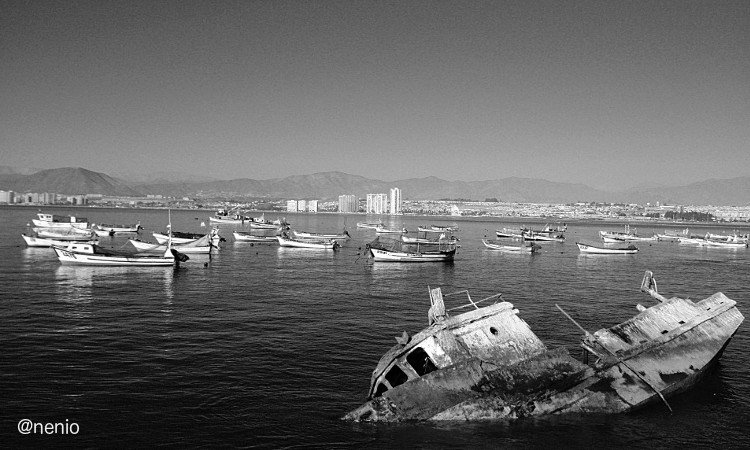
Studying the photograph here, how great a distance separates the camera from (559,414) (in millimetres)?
18266

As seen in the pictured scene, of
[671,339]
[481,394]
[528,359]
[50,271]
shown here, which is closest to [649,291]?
[671,339]

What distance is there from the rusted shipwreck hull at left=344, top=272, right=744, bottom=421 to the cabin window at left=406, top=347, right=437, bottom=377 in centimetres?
4

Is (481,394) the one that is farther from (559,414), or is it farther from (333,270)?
(333,270)

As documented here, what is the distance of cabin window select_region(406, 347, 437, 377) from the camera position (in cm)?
1931

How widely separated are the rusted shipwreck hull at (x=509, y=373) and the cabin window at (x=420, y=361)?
0.13ft

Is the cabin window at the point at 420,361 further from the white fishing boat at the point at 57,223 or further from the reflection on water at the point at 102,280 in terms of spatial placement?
the white fishing boat at the point at 57,223

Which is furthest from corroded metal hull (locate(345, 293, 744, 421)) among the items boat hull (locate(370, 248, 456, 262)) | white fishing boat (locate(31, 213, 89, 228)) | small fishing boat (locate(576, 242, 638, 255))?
white fishing boat (locate(31, 213, 89, 228))

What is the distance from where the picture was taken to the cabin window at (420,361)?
63.4 ft

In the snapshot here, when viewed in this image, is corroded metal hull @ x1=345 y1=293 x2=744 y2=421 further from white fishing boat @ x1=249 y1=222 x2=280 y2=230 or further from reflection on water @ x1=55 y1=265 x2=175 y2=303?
white fishing boat @ x1=249 y1=222 x2=280 y2=230

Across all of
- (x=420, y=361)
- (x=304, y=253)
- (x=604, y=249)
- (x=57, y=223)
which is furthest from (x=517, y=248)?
(x=57, y=223)

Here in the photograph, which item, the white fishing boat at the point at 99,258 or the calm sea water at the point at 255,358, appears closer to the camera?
the calm sea water at the point at 255,358

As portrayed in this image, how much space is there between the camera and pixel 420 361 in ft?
64.4

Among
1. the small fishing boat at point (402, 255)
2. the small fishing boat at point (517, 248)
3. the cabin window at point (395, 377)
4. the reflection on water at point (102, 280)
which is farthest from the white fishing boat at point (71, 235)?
the cabin window at point (395, 377)

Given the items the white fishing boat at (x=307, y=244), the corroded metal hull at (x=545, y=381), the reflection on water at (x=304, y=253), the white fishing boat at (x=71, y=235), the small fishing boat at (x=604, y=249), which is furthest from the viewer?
the small fishing boat at (x=604, y=249)
